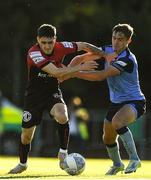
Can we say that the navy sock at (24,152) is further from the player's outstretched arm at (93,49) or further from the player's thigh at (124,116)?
the player's outstretched arm at (93,49)

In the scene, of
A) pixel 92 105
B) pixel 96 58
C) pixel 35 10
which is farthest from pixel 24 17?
pixel 96 58

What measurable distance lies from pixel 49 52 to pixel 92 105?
22419mm

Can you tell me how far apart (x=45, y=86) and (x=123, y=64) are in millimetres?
1201

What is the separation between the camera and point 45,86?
39.6 ft

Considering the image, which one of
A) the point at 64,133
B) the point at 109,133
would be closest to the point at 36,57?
the point at 64,133

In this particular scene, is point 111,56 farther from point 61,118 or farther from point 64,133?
point 64,133

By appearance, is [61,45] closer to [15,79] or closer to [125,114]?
[125,114]

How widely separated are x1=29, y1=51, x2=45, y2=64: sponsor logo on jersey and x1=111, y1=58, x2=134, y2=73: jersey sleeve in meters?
1.06

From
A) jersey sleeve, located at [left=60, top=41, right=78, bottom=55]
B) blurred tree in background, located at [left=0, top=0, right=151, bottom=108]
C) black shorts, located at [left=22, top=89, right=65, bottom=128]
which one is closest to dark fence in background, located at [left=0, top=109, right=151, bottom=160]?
blurred tree in background, located at [left=0, top=0, right=151, bottom=108]

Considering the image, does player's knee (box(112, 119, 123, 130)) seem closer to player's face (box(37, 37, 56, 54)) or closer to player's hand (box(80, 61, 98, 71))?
player's hand (box(80, 61, 98, 71))

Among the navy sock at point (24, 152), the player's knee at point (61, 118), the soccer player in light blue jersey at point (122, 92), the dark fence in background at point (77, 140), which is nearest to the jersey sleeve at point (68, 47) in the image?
the soccer player in light blue jersey at point (122, 92)

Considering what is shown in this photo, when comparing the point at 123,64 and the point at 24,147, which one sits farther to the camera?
the point at 24,147

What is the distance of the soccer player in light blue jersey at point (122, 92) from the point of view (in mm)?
11930

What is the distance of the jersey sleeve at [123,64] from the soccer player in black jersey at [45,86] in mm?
223
